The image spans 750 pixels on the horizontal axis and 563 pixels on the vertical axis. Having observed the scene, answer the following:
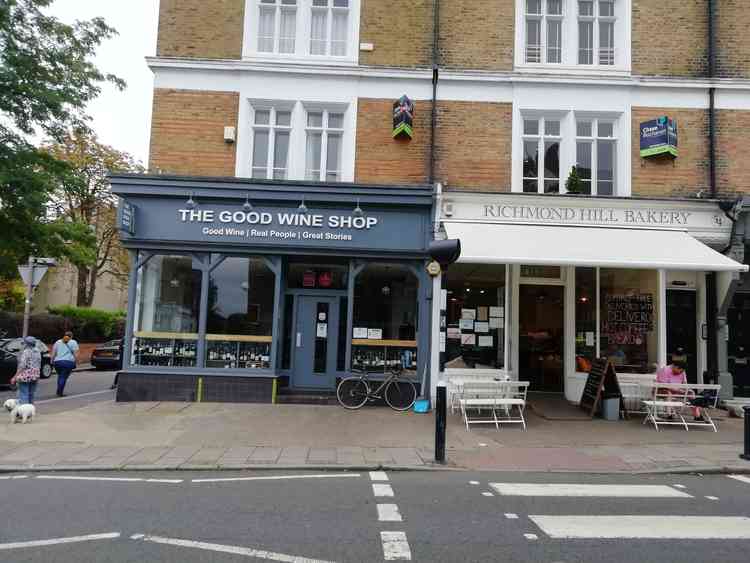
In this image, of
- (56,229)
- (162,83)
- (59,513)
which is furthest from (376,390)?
(56,229)

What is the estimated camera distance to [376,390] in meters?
11.5

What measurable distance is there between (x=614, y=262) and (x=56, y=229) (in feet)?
52.0

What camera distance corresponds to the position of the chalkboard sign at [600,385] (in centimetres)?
1055

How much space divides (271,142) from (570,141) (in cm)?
680

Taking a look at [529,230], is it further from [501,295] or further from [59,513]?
[59,513]

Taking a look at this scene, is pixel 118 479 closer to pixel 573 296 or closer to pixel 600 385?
pixel 600 385

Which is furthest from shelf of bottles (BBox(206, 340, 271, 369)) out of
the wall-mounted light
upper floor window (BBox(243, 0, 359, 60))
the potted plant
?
the potted plant

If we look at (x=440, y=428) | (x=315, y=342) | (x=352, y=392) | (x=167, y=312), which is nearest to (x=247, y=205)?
(x=167, y=312)

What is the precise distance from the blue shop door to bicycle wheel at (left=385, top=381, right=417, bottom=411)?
4.73ft

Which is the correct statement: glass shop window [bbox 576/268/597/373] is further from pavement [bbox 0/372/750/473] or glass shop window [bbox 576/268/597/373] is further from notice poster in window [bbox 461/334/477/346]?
notice poster in window [bbox 461/334/477/346]

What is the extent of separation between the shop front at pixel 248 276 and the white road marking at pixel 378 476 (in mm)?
4854

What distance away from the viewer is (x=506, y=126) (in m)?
12.1

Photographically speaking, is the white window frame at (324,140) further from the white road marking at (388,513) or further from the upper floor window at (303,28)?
the white road marking at (388,513)

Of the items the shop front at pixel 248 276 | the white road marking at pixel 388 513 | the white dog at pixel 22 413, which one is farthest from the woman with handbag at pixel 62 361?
the white road marking at pixel 388 513
